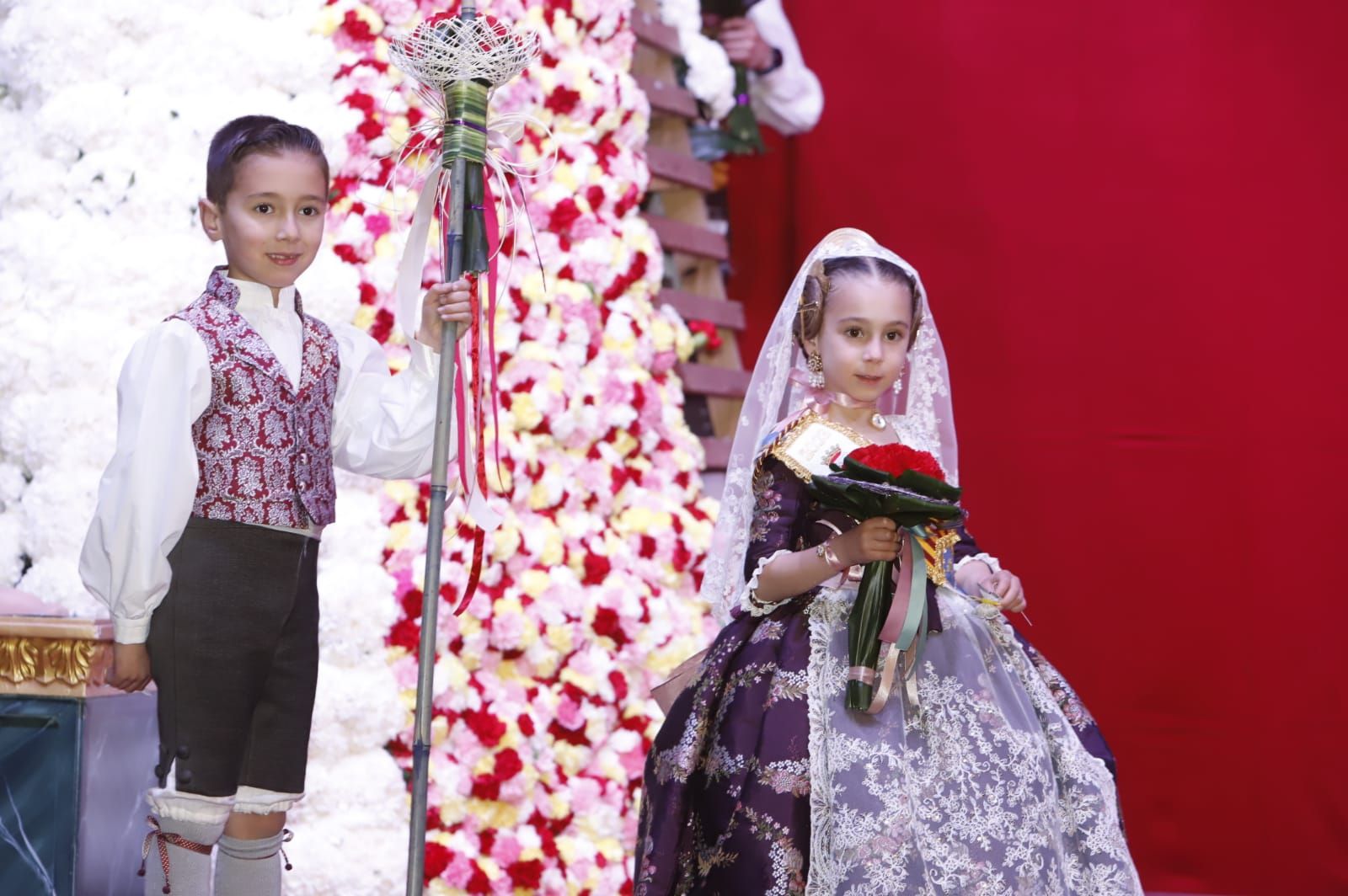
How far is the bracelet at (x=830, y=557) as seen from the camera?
2.45 metres

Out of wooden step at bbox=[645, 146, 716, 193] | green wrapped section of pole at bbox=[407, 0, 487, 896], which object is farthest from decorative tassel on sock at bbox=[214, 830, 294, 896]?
wooden step at bbox=[645, 146, 716, 193]

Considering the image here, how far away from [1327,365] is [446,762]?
2.68 m

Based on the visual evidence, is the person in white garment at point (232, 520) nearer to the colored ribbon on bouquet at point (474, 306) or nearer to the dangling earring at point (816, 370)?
the colored ribbon on bouquet at point (474, 306)

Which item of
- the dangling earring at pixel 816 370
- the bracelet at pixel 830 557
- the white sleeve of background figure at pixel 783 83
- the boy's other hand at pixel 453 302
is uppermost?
the white sleeve of background figure at pixel 783 83

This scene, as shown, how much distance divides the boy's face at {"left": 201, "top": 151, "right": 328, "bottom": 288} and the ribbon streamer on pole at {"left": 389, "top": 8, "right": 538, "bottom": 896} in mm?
236

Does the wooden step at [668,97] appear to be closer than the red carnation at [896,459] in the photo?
No

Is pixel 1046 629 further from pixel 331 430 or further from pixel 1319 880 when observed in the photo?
pixel 331 430

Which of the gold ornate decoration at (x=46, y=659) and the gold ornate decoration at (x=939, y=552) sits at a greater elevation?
the gold ornate decoration at (x=939, y=552)

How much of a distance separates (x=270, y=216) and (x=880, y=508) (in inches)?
43.9

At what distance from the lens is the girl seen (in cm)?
230

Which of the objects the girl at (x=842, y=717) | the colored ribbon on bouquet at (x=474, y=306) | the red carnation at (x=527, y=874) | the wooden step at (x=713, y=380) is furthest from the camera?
the wooden step at (x=713, y=380)

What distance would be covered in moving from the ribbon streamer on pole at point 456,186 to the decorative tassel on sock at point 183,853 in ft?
1.06

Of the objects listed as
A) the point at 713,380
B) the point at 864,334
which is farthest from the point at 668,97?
the point at 864,334

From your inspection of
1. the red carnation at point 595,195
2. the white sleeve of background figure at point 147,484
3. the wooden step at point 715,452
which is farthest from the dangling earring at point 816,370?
the wooden step at point 715,452
